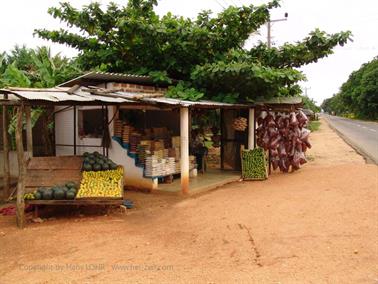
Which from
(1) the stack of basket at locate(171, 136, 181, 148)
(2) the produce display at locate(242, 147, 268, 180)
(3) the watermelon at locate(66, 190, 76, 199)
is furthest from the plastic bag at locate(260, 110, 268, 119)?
(3) the watermelon at locate(66, 190, 76, 199)

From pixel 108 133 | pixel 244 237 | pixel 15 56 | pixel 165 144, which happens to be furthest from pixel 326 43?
pixel 15 56

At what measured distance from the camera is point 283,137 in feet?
39.7

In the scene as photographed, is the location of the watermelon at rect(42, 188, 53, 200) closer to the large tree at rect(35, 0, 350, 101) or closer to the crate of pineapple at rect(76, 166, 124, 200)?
the crate of pineapple at rect(76, 166, 124, 200)

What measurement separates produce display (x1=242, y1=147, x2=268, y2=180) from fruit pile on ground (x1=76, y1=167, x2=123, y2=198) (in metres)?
4.35

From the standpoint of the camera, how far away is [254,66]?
10.0m

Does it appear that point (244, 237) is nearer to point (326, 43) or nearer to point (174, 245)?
point (174, 245)

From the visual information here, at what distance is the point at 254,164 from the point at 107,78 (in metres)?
4.74

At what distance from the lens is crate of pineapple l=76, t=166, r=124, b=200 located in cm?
748

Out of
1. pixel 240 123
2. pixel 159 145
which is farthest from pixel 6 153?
pixel 240 123

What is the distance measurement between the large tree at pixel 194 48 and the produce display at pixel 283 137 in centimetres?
81

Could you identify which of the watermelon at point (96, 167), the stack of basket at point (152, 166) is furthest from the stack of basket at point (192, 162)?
the watermelon at point (96, 167)

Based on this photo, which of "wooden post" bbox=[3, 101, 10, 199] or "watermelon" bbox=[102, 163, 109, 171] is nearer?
"wooden post" bbox=[3, 101, 10, 199]

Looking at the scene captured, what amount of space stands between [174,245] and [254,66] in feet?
18.8

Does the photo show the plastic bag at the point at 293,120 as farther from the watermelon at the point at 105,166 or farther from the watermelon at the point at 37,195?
the watermelon at the point at 37,195
